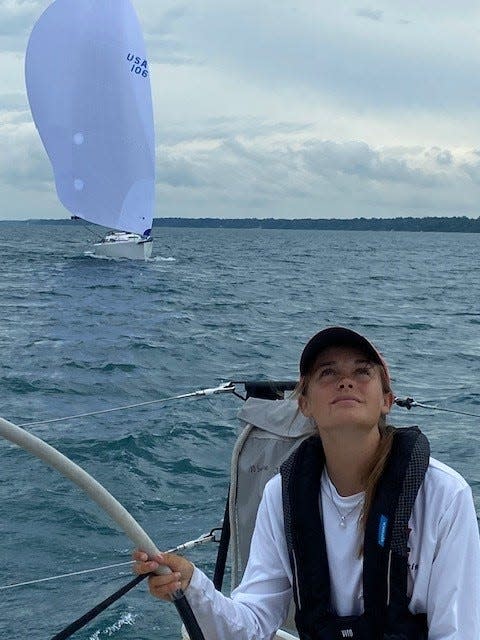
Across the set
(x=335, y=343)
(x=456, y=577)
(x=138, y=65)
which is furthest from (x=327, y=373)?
(x=138, y=65)

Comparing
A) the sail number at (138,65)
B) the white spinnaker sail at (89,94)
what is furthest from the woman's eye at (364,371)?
the sail number at (138,65)

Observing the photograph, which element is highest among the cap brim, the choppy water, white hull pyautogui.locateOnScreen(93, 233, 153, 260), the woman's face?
the cap brim

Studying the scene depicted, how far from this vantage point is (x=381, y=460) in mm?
1619

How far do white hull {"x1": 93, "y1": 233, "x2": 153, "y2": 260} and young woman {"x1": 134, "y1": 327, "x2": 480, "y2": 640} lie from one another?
107ft

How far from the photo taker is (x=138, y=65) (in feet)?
84.8

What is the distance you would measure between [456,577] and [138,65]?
25624 mm

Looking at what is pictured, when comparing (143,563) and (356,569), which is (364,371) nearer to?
(356,569)

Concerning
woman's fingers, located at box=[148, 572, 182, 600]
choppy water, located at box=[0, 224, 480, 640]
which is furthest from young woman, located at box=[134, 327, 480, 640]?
choppy water, located at box=[0, 224, 480, 640]

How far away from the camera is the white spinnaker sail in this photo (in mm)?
25578

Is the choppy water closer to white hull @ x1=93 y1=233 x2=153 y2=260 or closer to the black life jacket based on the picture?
the black life jacket

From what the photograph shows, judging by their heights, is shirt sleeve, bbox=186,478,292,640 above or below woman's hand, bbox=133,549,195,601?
below

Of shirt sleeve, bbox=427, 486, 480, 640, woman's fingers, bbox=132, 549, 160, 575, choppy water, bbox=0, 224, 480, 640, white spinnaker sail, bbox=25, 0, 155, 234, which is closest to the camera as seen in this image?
woman's fingers, bbox=132, 549, 160, 575

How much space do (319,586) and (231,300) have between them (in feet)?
66.3

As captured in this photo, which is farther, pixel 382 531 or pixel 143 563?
pixel 382 531
